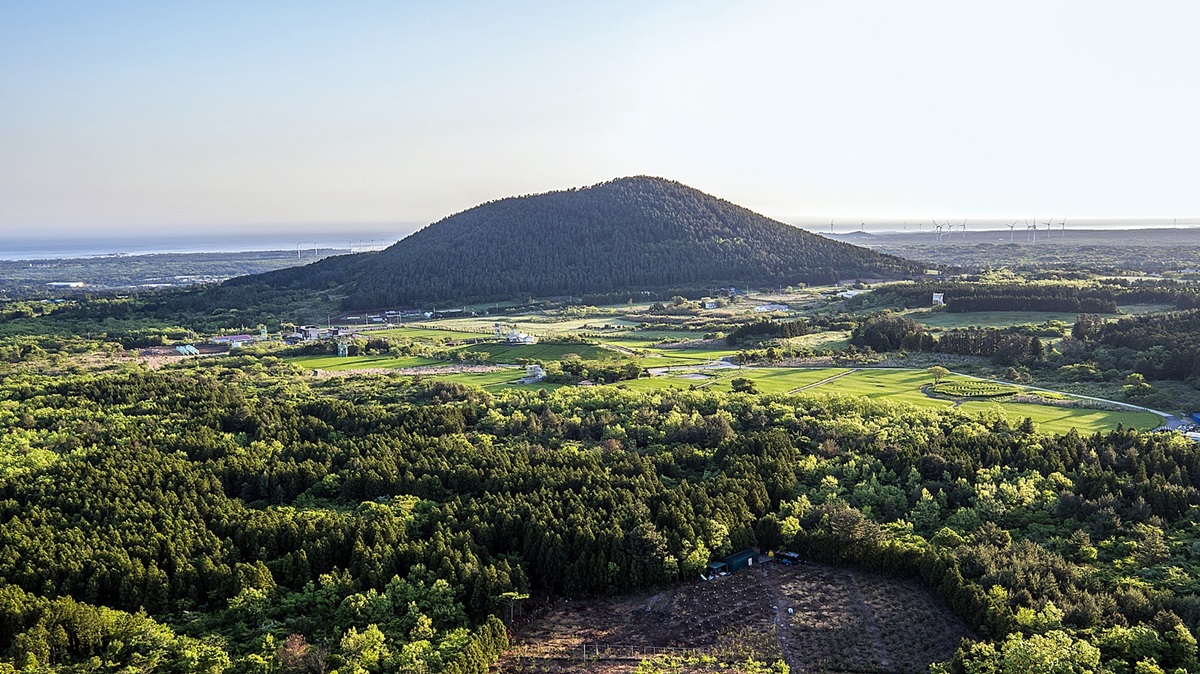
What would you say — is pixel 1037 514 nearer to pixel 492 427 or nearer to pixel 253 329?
→ pixel 492 427

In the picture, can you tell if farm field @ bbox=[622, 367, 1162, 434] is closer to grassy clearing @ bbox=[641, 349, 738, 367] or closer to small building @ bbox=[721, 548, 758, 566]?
grassy clearing @ bbox=[641, 349, 738, 367]

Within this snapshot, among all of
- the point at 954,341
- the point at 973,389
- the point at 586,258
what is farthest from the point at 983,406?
the point at 586,258

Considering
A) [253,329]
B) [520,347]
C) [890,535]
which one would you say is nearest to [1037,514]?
[890,535]

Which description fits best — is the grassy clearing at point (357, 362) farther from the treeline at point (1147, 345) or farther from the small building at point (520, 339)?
the treeline at point (1147, 345)

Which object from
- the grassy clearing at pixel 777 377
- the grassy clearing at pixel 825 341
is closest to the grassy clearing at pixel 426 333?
the grassy clearing at pixel 825 341

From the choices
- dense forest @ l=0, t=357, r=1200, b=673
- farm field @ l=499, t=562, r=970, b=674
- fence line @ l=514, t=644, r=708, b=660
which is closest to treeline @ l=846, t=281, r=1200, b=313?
dense forest @ l=0, t=357, r=1200, b=673

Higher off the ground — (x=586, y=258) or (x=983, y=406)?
(x=586, y=258)

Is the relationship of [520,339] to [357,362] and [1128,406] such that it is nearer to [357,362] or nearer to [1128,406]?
[357,362]
